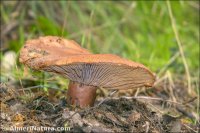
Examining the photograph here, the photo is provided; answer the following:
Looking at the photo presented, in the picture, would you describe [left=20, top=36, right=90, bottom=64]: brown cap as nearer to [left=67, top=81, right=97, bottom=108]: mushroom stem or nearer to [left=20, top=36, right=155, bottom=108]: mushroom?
[left=20, top=36, right=155, bottom=108]: mushroom

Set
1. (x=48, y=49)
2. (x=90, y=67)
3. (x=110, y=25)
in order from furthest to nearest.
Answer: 1. (x=110, y=25)
2. (x=48, y=49)
3. (x=90, y=67)

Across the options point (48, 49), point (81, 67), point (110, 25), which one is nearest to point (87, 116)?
point (81, 67)

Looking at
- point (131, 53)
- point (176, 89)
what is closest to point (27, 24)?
point (131, 53)

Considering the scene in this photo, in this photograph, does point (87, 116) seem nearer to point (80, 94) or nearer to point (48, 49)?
point (80, 94)

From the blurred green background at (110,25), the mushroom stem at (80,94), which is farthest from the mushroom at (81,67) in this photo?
the blurred green background at (110,25)

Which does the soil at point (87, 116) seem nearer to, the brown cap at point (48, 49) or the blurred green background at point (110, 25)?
the brown cap at point (48, 49)

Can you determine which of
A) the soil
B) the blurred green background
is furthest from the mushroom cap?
the blurred green background
